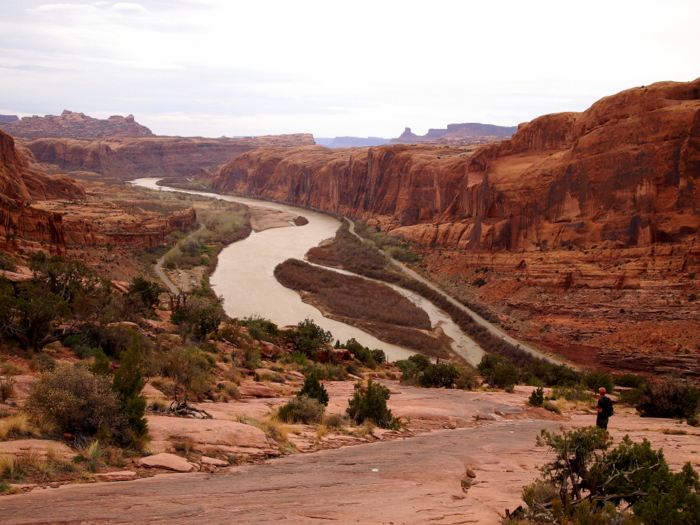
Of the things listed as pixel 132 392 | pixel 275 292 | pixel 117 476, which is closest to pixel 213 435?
pixel 132 392

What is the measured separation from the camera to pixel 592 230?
126 ft

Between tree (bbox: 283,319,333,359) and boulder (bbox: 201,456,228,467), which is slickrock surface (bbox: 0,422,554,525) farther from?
tree (bbox: 283,319,333,359)

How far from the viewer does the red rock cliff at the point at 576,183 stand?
1345 inches

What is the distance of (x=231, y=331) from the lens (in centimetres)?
2128

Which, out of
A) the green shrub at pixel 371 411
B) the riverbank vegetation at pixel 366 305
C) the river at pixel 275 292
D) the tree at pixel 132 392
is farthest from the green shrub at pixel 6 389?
the riverbank vegetation at pixel 366 305

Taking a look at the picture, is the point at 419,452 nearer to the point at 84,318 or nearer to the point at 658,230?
the point at 84,318

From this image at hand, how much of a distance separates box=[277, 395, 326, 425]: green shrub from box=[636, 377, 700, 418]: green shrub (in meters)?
11.2

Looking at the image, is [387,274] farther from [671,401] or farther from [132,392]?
[132,392]

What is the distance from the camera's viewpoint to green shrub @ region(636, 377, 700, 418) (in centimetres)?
1611

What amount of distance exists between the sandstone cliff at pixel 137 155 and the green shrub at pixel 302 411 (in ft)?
430

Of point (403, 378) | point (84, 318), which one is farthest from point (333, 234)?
point (84, 318)

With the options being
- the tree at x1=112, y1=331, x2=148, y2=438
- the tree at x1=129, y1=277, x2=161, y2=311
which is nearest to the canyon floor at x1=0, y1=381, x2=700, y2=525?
the tree at x1=112, y1=331, x2=148, y2=438

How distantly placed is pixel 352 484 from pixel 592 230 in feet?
117

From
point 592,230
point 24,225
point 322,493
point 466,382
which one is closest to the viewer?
point 322,493
